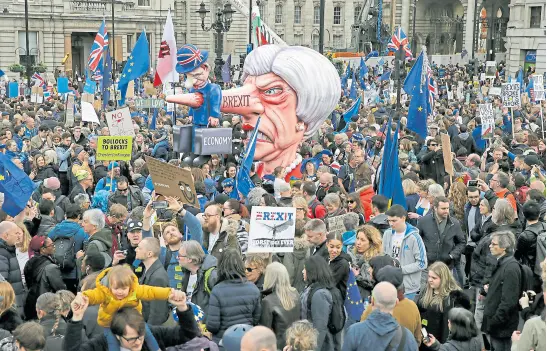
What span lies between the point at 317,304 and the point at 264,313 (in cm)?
41

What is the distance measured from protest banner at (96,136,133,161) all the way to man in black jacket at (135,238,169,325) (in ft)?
16.2

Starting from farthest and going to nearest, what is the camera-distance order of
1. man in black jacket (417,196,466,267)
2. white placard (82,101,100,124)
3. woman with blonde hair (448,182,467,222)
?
white placard (82,101,100,124)
woman with blonde hair (448,182,467,222)
man in black jacket (417,196,466,267)

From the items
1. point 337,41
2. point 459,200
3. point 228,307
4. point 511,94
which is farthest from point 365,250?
point 337,41

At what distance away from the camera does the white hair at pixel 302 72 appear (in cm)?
1473

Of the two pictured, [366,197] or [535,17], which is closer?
[366,197]

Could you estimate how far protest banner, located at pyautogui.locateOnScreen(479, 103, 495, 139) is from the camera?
16.2 metres

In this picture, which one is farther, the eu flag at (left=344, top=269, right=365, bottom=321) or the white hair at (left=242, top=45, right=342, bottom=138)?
the white hair at (left=242, top=45, right=342, bottom=138)

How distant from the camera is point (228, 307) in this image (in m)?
6.50

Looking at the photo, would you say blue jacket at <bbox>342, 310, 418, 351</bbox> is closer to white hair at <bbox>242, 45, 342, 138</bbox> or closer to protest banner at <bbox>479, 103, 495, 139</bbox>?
white hair at <bbox>242, 45, 342, 138</bbox>

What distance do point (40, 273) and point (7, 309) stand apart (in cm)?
129

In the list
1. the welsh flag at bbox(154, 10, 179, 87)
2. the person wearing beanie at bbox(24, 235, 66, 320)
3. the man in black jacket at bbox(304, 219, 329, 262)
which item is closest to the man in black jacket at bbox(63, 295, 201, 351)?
the person wearing beanie at bbox(24, 235, 66, 320)

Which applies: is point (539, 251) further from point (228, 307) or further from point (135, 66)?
point (135, 66)

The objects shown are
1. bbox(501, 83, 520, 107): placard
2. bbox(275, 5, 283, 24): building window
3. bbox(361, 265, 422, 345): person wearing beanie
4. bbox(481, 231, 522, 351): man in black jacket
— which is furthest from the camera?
bbox(275, 5, 283, 24): building window

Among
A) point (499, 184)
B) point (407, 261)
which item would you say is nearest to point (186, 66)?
point (499, 184)
